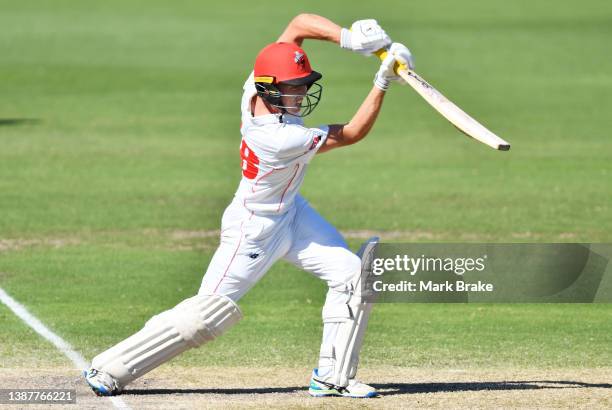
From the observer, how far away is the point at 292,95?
26.7 ft

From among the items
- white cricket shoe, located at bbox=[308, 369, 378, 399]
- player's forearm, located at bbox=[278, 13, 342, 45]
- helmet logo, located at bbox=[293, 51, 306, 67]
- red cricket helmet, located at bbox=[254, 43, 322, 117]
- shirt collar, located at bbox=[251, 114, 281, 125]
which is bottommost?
white cricket shoe, located at bbox=[308, 369, 378, 399]

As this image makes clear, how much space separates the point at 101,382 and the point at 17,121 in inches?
750

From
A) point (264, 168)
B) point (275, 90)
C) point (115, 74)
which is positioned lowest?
point (115, 74)

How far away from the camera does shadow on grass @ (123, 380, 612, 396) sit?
8406mm

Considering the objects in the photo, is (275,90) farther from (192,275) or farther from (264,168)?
(192,275)

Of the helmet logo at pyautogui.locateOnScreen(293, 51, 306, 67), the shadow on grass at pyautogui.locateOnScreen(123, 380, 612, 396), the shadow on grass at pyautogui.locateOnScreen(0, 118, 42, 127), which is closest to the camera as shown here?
the helmet logo at pyautogui.locateOnScreen(293, 51, 306, 67)

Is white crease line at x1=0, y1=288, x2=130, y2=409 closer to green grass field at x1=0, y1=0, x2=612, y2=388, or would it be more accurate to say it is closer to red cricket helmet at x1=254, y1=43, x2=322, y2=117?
green grass field at x1=0, y1=0, x2=612, y2=388

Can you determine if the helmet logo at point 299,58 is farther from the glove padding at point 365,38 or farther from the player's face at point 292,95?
the glove padding at point 365,38

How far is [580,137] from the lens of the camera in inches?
958

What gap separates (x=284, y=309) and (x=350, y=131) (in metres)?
3.79

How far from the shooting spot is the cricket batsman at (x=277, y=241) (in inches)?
318

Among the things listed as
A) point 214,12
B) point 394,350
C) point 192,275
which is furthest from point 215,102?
point 214,12

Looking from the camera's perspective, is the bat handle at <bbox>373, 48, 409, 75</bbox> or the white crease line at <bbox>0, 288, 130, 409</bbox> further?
the white crease line at <bbox>0, 288, 130, 409</bbox>

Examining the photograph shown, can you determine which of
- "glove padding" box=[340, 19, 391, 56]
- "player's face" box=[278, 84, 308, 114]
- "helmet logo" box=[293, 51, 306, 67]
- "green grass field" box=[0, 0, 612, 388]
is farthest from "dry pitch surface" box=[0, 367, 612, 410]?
"glove padding" box=[340, 19, 391, 56]
